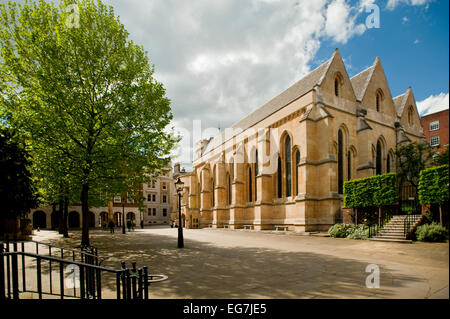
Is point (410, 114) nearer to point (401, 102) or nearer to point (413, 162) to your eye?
point (401, 102)

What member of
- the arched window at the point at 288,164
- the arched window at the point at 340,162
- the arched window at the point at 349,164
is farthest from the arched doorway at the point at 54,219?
the arched window at the point at 349,164

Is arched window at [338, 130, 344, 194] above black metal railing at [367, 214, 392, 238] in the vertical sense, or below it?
above

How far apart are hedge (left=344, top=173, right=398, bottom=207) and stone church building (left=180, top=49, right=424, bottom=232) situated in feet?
8.02

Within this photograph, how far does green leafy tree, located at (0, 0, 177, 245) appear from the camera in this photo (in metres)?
11.5

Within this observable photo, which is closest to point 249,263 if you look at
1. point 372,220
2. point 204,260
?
point 204,260

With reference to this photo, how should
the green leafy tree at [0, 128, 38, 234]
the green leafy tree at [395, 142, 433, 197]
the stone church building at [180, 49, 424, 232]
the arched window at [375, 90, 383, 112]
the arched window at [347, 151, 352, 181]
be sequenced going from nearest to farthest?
the green leafy tree at [0, 128, 38, 234] → the stone church building at [180, 49, 424, 232] → the green leafy tree at [395, 142, 433, 197] → the arched window at [347, 151, 352, 181] → the arched window at [375, 90, 383, 112]

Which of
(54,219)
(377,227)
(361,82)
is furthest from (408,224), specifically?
(54,219)

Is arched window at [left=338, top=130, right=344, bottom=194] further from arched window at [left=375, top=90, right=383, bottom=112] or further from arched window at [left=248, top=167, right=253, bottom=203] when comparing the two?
arched window at [left=248, top=167, right=253, bottom=203]

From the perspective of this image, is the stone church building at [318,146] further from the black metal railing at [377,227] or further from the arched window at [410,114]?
the black metal railing at [377,227]

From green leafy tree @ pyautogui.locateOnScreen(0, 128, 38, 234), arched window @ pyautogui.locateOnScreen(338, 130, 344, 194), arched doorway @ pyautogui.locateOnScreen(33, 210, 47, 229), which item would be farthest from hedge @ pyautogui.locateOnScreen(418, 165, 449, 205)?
arched doorway @ pyautogui.locateOnScreen(33, 210, 47, 229)

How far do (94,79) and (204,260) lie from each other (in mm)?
9972

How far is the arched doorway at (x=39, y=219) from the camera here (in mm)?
43606

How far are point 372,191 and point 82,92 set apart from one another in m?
18.4

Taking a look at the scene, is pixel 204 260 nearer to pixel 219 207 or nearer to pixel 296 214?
pixel 296 214
